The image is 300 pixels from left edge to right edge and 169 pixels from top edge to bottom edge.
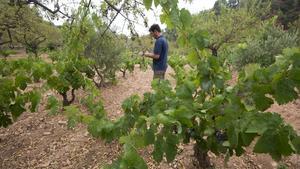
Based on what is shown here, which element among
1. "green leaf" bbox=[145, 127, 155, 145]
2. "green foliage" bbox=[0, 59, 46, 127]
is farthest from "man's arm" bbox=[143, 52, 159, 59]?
"green leaf" bbox=[145, 127, 155, 145]

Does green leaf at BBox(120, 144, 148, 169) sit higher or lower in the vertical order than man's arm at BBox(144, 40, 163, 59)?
lower

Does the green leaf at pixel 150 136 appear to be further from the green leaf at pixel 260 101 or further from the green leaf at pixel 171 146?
the green leaf at pixel 260 101

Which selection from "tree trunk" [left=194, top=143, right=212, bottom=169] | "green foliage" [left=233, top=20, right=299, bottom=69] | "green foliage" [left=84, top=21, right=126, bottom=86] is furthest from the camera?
"green foliage" [left=233, top=20, right=299, bottom=69]

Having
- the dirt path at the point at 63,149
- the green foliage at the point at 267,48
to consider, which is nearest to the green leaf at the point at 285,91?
the dirt path at the point at 63,149

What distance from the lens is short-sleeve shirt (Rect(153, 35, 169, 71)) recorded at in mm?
6203

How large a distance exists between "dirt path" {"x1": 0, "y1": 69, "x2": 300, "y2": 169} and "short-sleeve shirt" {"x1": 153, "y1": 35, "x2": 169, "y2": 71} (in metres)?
1.74

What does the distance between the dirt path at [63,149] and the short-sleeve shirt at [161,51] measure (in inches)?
68.6

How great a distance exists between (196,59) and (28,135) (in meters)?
5.35

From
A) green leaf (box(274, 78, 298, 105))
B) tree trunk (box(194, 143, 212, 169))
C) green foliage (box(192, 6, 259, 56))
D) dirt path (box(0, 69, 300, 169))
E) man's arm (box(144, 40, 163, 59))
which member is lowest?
dirt path (box(0, 69, 300, 169))

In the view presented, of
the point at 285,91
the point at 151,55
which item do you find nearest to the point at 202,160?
the point at 151,55

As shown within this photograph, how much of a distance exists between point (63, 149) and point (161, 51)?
252cm

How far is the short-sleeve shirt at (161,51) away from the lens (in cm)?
620

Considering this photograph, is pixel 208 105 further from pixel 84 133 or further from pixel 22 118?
pixel 22 118

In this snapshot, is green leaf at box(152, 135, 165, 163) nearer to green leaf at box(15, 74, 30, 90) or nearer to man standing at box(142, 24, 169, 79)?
green leaf at box(15, 74, 30, 90)
